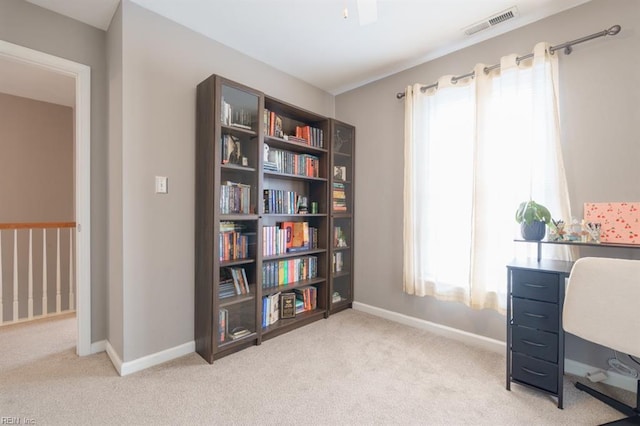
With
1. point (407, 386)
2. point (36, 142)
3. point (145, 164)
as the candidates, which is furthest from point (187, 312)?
point (36, 142)

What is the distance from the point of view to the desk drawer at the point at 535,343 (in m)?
1.68

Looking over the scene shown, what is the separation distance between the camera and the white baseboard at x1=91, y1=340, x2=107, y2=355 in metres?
2.26

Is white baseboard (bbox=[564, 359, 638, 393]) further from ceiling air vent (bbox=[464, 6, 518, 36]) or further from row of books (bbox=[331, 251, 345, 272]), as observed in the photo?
ceiling air vent (bbox=[464, 6, 518, 36])

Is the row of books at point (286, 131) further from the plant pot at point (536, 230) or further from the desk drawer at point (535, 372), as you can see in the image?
the desk drawer at point (535, 372)

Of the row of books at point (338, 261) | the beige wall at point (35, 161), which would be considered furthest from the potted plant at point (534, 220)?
the beige wall at point (35, 161)

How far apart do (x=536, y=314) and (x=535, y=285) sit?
0.17m

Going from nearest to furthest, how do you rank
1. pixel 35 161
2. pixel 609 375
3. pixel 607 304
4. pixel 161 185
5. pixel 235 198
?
pixel 607 304 < pixel 609 375 < pixel 161 185 < pixel 235 198 < pixel 35 161

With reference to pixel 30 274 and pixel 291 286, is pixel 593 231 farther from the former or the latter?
pixel 30 274

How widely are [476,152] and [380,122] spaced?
111 centimetres

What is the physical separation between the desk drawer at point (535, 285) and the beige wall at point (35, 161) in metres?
4.74

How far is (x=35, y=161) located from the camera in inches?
136

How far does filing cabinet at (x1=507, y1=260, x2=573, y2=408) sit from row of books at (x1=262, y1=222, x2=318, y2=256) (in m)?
1.78

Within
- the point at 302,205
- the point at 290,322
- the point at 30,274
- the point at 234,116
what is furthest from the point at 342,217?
the point at 30,274

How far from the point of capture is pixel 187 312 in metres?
2.28
